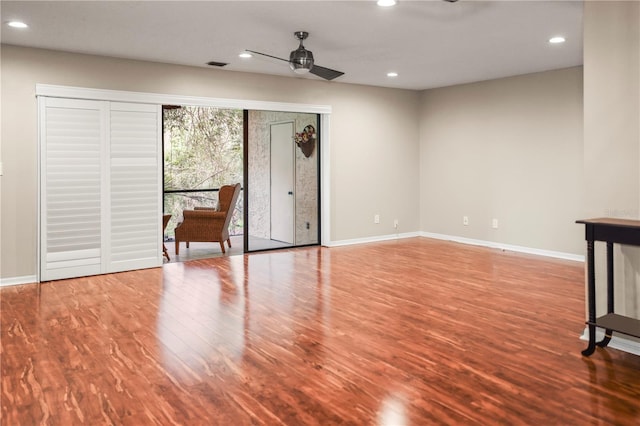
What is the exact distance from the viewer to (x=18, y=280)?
5.20 metres

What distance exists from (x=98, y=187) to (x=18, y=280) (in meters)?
1.21

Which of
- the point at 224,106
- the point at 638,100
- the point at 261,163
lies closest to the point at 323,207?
the point at 261,163

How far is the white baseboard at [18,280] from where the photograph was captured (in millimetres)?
5121

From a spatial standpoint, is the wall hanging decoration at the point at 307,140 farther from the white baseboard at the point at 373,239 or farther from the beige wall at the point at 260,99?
the white baseboard at the point at 373,239

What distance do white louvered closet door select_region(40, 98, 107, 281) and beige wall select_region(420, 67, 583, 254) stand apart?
4.92m

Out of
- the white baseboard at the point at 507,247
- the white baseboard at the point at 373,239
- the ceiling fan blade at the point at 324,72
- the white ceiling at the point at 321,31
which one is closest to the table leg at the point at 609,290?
the white ceiling at the point at 321,31

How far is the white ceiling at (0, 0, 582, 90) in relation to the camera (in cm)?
390

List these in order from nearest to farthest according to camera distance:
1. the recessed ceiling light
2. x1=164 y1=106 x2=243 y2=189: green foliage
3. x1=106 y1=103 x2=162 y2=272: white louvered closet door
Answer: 1. the recessed ceiling light
2. x1=106 y1=103 x2=162 y2=272: white louvered closet door
3. x1=164 y1=106 x2=243 y2=189: green foliage

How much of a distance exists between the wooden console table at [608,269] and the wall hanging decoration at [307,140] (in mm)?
4931

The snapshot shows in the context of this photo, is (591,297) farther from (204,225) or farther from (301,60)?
(204,225)

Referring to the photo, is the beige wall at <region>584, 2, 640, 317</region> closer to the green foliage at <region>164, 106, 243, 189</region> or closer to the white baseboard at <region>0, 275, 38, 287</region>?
the white baseboard at <region>0, 275, 38, 287</region>

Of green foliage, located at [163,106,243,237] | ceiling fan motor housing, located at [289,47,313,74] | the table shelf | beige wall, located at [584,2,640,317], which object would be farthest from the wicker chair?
the table shelf

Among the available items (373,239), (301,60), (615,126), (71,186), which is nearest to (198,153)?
(373,239)

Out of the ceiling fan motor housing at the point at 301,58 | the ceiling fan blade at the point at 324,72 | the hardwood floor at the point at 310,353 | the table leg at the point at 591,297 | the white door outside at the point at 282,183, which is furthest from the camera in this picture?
the white door outside at the point at 282,183
